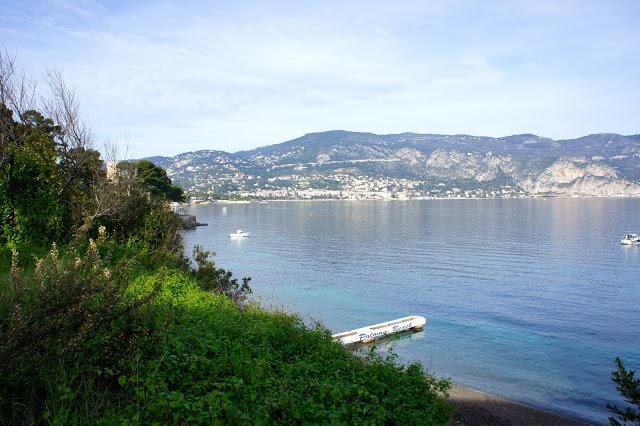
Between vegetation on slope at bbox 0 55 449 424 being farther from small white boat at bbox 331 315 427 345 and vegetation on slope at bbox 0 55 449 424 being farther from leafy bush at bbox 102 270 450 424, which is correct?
small white boat at bbox 331 315 427 345

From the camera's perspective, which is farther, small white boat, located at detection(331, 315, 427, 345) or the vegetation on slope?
small white boat, located at detection(331, 315, 427, 345)

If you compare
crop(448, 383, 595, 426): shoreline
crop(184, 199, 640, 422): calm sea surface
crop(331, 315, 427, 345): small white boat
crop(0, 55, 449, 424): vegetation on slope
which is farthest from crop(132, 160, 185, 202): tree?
crop(0, 55, 449, 424): vegetation on slope

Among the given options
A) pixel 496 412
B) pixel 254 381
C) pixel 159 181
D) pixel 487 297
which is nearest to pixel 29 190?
pixel 254 381

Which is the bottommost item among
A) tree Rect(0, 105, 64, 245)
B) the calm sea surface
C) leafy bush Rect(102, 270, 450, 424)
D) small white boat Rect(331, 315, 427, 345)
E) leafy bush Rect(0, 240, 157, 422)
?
the calm sea surface

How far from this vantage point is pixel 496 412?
1544 centimetres

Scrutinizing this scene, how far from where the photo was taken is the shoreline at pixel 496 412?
46.9ft

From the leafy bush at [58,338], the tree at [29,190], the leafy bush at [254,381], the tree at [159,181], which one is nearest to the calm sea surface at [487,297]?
the leafy bush at [254,381]

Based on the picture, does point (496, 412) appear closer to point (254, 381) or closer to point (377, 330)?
point (377, 330)

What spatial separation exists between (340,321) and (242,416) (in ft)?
75.8

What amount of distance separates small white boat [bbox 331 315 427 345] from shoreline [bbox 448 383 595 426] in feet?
18.4

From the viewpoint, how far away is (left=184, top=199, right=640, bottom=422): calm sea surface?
2000 centimetres

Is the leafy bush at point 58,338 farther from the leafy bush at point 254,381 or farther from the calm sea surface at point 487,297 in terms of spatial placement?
the calm sea surface at point 487,297

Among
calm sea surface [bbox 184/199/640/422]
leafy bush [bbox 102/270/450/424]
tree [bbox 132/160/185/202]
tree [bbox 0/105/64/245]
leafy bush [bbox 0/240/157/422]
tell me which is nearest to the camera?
leafy bush [bbox 0/240/157/422]

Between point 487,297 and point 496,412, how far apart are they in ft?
60.2
